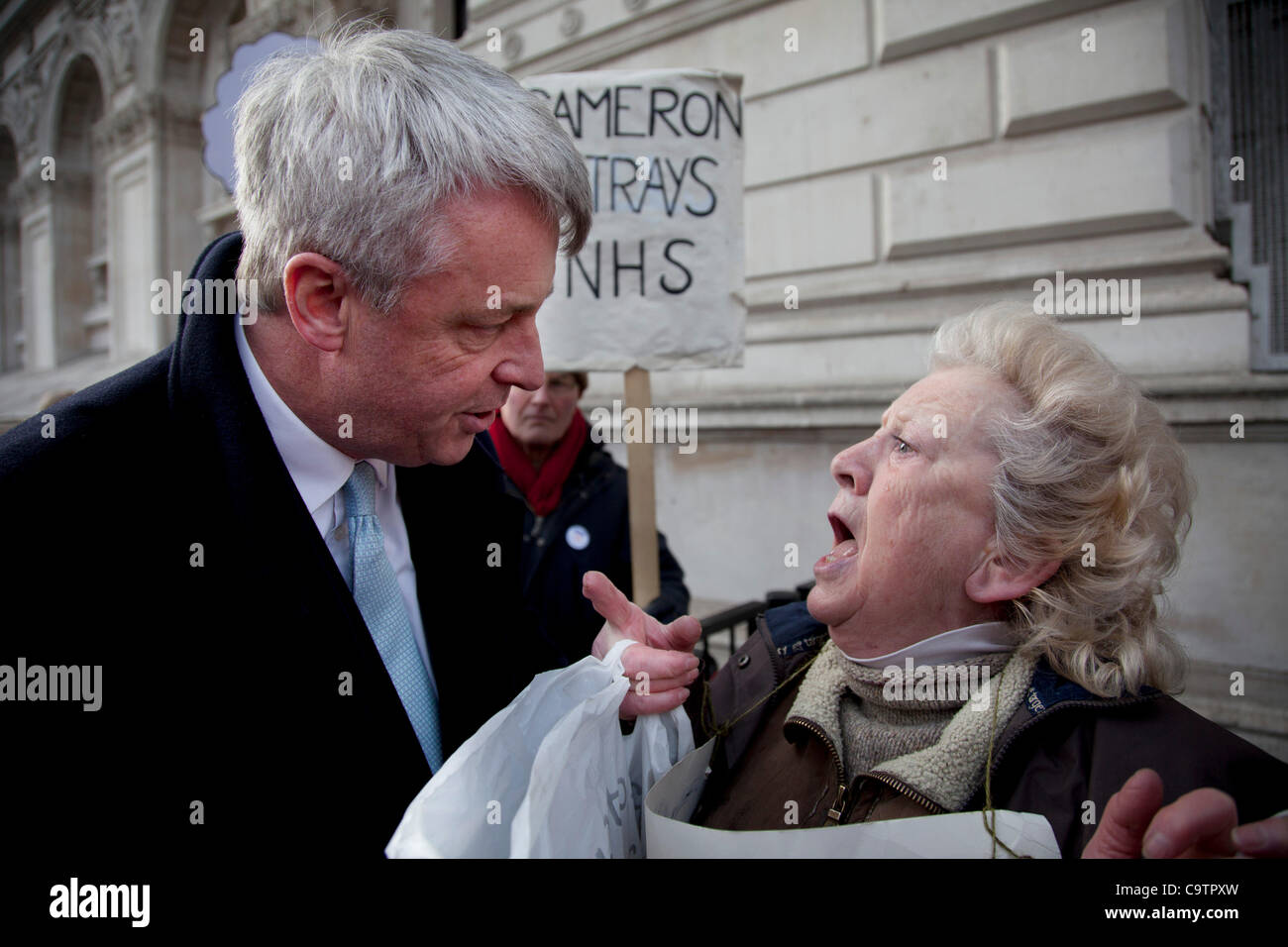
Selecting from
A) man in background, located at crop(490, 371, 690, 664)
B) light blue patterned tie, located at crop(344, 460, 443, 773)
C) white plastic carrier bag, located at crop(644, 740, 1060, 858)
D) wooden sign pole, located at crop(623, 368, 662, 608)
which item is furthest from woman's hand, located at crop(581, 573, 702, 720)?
man in background, located at crop(490, 371, 690, 664)

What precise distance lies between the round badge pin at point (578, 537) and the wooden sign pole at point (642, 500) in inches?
16.5

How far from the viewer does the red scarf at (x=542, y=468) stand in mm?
3295

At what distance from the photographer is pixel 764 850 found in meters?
1.11

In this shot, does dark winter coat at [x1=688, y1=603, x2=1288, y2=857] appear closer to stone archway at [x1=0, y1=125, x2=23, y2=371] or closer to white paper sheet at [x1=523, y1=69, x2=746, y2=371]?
white paper sheet at [x1=523, y1=69, x2=746, y2=371]

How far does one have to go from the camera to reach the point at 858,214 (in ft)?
15.5

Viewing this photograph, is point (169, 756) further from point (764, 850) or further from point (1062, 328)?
point (1062, 328)

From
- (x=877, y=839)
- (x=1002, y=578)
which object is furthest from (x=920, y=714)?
(x=877, y=839)

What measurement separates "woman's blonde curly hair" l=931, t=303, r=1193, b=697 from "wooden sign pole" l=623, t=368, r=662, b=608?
4.51 ft

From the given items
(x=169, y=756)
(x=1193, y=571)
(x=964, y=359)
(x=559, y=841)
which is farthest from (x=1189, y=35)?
(x=169, y=756)

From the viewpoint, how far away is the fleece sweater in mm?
1332

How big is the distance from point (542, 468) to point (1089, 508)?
222 cm

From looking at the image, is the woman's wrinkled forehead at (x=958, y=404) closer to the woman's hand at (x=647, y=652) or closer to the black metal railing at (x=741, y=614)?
the woman's hand at (x=647, y=652)

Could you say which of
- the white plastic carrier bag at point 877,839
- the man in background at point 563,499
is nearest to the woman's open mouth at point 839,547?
the white plastic carrier bag at point 877,839

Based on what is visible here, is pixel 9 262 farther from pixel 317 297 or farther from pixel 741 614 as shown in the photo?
pixel 741 614
